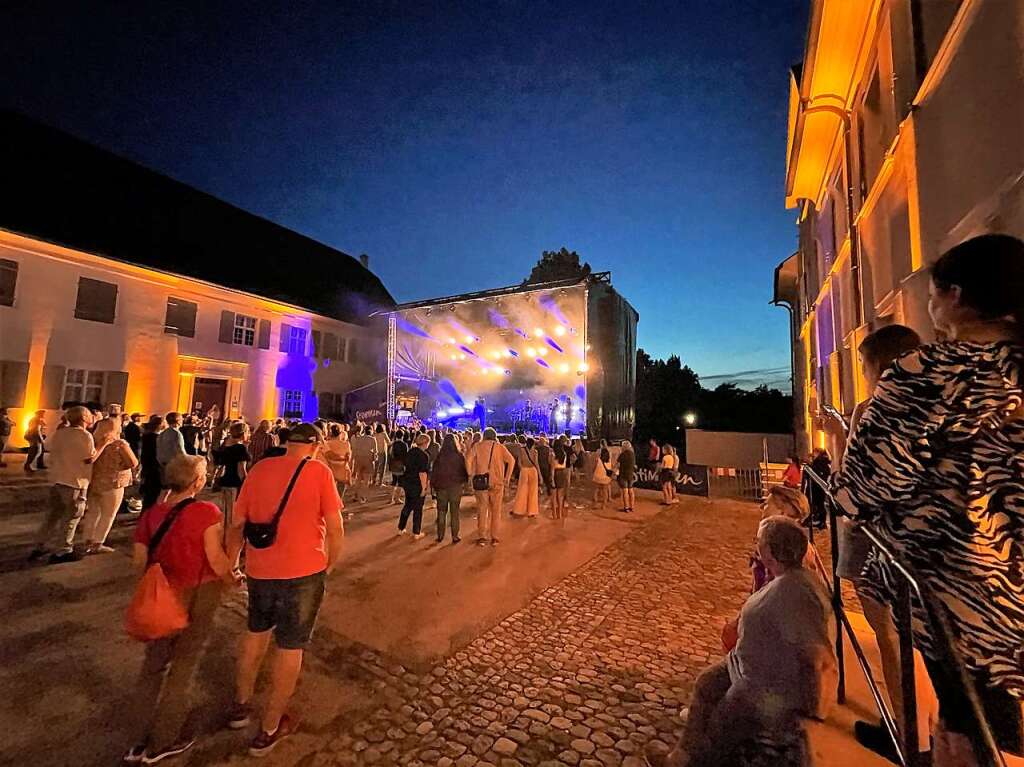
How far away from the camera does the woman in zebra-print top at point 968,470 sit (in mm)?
1389

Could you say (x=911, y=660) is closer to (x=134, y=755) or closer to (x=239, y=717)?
(x=239, y=717)

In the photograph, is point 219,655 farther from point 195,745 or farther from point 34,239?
point 34,239

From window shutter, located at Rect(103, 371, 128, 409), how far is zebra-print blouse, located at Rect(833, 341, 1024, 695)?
20.7 metres

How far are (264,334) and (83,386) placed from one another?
7.20 meters

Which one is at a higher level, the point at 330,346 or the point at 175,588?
the point at 330,346

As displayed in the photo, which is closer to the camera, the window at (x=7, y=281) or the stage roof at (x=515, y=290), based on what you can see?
the window at (x=7, y=281)

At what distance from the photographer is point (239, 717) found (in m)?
3.12

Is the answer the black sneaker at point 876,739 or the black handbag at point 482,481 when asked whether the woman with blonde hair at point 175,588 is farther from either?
the black handbag at point 482,481

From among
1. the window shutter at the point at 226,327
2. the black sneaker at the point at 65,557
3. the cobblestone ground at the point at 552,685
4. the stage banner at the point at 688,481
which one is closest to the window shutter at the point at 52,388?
the window shutter at the point at 226,327

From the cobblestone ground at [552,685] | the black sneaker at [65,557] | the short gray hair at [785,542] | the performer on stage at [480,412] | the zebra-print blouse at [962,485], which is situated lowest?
the cobblestone ground at [552,685]

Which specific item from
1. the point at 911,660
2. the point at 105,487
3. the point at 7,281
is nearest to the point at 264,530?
the point at 911,660

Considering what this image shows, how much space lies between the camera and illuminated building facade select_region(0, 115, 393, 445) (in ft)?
48.1

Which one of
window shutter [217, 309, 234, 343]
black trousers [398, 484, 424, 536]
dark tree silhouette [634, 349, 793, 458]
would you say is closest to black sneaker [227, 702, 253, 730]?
black trousers [398, 484, 424, 536]

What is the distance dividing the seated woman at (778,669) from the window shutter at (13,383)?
19.5 meters
